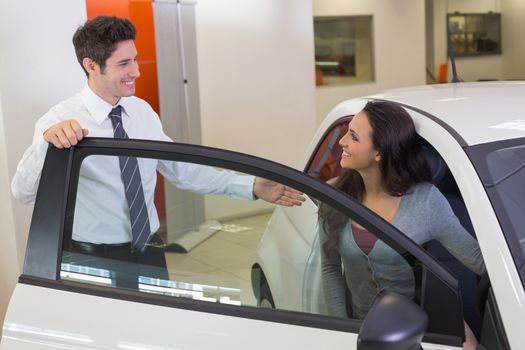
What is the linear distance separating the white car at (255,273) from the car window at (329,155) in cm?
66

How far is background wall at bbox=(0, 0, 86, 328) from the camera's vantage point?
3.43m

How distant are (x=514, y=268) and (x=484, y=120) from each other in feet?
1.69

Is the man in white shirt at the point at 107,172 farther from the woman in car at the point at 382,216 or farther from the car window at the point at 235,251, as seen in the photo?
the woman in car at the point at 382,216

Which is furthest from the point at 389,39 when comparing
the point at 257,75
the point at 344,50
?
the point at 257,75

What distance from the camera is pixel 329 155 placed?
2676 millimetres

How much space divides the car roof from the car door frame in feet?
1.43

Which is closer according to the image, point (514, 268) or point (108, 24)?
point (514, 268)

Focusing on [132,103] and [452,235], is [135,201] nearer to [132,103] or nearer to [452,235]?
[132,103]

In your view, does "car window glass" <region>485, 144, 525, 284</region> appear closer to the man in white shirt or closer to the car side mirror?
the car side mirror

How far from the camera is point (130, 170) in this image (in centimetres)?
177

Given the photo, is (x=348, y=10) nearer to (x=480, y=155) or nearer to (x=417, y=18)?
(x=417, y=18)

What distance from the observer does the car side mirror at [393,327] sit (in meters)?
1.25

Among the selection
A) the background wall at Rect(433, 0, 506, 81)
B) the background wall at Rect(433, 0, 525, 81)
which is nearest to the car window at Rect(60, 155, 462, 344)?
the background wall at Rect(433, 0, 506, 81)

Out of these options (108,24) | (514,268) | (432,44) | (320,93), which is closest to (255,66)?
(320,93)
